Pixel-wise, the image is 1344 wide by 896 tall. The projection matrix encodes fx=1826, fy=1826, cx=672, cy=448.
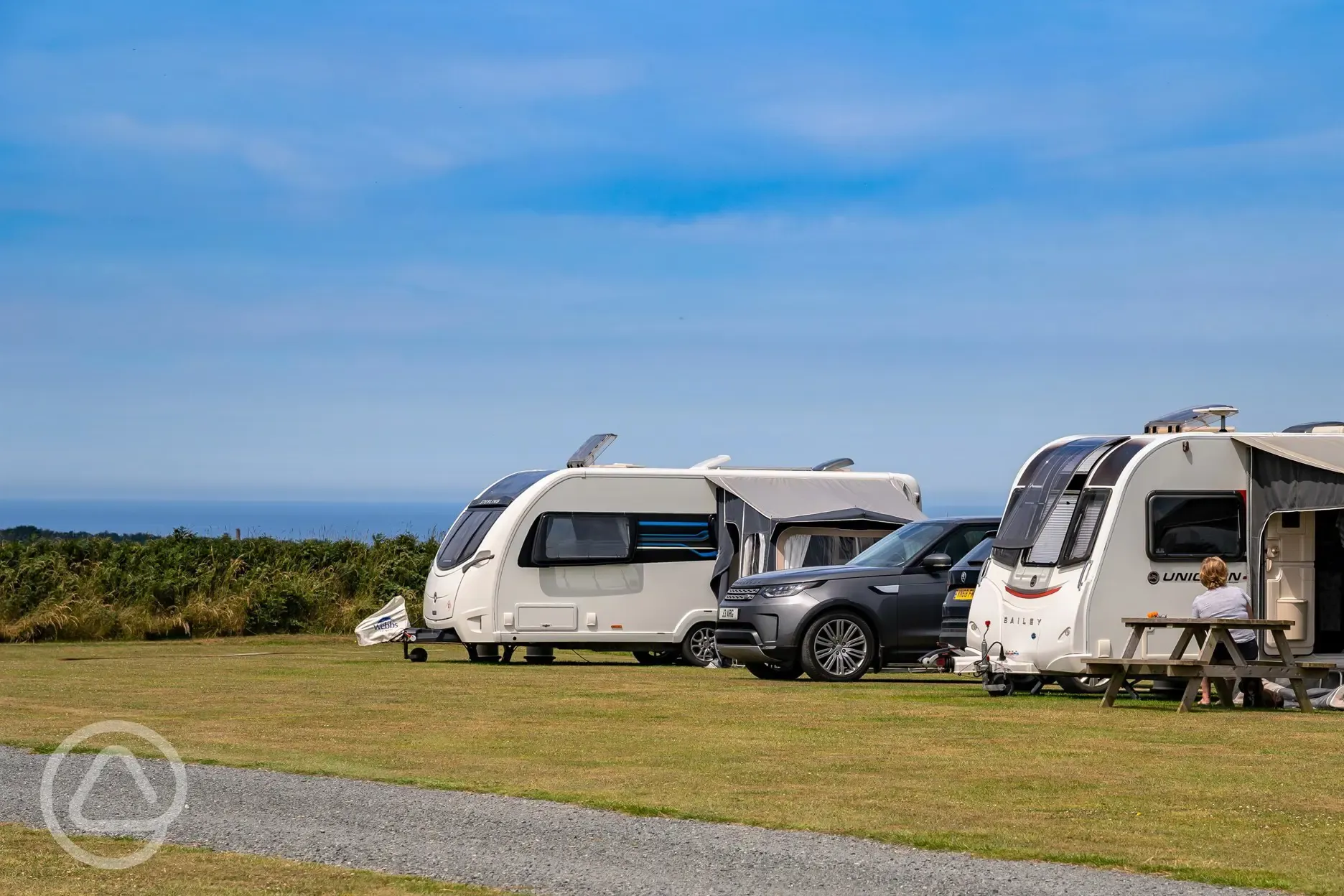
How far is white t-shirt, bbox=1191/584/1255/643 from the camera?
1603cm

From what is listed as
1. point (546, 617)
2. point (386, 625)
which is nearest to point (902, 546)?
point (546, 617)

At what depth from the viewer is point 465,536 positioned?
23562 millimetres

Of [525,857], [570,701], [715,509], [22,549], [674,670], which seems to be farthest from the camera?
[22,549]

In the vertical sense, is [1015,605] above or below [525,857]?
above

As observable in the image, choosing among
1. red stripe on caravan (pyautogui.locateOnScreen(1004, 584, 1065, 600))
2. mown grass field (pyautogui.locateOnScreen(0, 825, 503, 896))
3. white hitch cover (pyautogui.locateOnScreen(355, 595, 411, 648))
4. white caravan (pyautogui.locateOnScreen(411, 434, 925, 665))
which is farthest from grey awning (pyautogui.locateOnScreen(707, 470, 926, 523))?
mown grass field (pyautogui.locateOnScreen(0, 825, 503, 896))

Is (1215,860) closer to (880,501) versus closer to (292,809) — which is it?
(292,809)

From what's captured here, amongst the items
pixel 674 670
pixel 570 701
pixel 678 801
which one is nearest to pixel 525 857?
pixel 678 801

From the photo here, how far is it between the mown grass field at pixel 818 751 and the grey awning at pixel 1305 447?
8.55 ft

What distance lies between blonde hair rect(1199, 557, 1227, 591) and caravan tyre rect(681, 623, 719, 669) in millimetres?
8242

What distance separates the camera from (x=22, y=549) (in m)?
30.1

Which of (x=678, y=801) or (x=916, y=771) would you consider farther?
(x=916, y=771)

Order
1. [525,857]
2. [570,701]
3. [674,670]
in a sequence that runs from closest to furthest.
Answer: [525,857], [570,701], [674,670]

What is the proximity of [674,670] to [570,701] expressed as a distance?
537cm

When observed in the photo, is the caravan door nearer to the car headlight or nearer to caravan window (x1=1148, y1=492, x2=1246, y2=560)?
caravan window (x1=1148, y1=492, x2=1246, y2=560)
